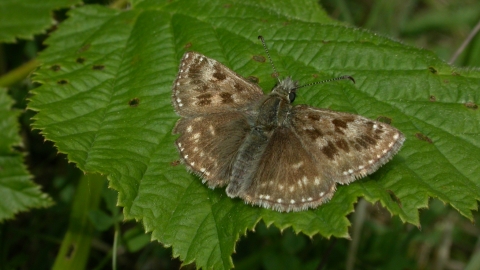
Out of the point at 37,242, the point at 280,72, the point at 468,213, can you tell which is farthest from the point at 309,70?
the point at 37,242

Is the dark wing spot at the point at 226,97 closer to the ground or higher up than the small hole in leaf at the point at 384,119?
closer to the ground

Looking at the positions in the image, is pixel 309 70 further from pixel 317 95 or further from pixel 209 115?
pixel 209 115

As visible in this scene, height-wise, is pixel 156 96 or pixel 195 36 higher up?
pixel 195 36

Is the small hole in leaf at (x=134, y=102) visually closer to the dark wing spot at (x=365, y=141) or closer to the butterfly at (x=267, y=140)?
the butterfly at (x=267, y=140)

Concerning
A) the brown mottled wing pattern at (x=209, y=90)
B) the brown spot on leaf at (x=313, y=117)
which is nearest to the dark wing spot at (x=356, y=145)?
the brown spot on leaf at (x=313, y=117)

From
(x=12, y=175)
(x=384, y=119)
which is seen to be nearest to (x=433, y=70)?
(x=384, y=119)

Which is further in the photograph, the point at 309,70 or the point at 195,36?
the point at 195,36
